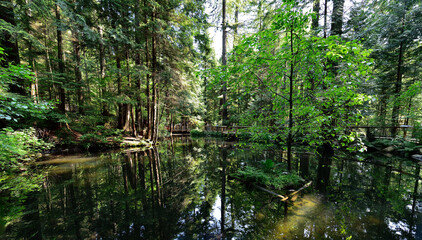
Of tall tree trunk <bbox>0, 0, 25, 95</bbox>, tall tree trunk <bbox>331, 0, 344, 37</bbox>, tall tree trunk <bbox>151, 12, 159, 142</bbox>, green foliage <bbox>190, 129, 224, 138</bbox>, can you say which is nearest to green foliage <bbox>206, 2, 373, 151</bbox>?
tall tree trunk <bbox>331, 0, 344, 37</bbox>

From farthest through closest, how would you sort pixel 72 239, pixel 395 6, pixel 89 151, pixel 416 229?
pixel 395 6 < pixel 89 151 < pixel 416 229 < pixel 72 239

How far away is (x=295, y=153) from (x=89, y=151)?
524 inches

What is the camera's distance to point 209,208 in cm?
342

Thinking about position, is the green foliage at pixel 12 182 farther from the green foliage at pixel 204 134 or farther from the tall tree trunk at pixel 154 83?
the green foliage at pixel 204 134

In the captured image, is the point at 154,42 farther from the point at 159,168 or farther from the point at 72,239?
the point at 72,239

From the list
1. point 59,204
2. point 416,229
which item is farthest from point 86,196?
point 416,229

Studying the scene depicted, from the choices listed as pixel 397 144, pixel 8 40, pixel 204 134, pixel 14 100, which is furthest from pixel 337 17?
pixel 8 40

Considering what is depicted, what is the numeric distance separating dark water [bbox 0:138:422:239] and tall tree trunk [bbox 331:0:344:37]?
8.26 metres

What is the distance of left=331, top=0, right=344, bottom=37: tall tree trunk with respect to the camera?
852cm

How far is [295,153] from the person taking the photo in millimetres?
9094

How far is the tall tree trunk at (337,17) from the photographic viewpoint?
8.52 m

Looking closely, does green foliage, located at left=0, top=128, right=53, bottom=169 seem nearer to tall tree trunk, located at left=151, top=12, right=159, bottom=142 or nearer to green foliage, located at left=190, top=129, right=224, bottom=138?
tall tree trunk, located at left=151, top=12, right=159, bottom=142

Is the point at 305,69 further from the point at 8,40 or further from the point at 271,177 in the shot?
the point at 8,40

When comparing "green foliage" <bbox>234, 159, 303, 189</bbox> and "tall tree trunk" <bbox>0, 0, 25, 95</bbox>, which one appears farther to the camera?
"tall tree trunk" <bbox>0, 0, 25, 95</bbox>
